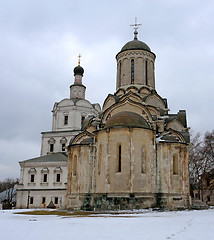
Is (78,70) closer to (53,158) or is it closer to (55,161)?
(53,158)

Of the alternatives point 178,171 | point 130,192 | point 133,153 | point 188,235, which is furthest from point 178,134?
point 188,235

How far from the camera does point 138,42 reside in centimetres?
2688

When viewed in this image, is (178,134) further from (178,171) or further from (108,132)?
(108,132)

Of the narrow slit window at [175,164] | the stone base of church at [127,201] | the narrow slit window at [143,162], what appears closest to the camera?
the stone base of church at [127,201]

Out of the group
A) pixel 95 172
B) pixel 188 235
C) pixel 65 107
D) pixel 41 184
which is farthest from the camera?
pixel 65 107

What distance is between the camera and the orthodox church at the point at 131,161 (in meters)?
18.5

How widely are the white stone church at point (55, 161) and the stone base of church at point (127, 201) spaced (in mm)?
10514

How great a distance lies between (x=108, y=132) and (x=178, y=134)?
591cm

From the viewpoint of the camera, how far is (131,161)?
60.9ft

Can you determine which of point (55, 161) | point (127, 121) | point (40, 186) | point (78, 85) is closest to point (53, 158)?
point (55, 161)

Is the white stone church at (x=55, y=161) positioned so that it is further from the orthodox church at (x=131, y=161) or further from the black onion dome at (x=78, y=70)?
the orthodox church at (x=131, y=161)

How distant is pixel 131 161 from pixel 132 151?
26.0 inches

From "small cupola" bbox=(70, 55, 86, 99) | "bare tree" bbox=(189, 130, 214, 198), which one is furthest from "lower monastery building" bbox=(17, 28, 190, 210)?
"small cupola" bbox=(70, 55, 86, 99)

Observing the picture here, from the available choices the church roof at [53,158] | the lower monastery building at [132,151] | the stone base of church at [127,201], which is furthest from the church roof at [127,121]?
the church roof at [53,158]
